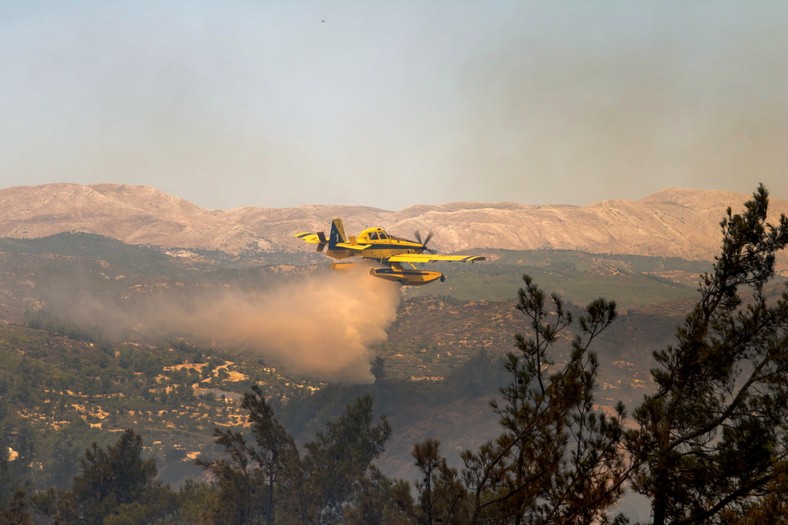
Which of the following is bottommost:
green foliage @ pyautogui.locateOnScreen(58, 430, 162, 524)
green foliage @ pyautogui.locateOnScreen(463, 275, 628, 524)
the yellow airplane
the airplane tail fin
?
green foliage @ pyautogui.locateOnScreen(58, 430, 162, 524)

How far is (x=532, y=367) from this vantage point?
39.9 m

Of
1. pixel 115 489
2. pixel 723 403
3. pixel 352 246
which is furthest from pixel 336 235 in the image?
pixel 723 403

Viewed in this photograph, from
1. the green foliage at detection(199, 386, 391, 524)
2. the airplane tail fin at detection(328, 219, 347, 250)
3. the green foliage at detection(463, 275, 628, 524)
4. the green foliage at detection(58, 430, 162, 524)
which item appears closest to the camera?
the green foliage at detection(463, 275, 628, 524)

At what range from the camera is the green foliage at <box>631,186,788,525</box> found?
38.6 metres

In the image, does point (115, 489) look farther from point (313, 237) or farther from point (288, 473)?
point (313, 237)

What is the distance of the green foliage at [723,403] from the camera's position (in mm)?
38625

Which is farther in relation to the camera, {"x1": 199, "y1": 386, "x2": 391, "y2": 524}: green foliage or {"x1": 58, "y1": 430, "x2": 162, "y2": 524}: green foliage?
{"x1": 58, "y1": 430, "x2": 162, "y2": 524}: green foliage

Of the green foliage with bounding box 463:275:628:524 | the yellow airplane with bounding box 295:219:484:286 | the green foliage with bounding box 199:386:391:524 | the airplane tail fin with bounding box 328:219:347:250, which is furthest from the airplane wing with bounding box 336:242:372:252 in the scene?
the green foliage with bounding box 463:275:628:524

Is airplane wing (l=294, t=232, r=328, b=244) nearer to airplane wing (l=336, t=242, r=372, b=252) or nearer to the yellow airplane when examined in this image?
the yellow airplane

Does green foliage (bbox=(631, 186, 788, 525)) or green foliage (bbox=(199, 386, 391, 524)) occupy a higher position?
green foliage (bbox=(631, 186, 788, 525))

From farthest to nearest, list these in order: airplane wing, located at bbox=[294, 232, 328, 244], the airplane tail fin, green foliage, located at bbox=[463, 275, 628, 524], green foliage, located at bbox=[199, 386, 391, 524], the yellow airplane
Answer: airplane wing, located at bbox=[294, 232, 328, 244] < the airplane tail fin < the yellow airplane < green foliage, located at bbox=[199, 386, 391, 524] < green foliage, located at bbox=[463, 275, 628, 524]

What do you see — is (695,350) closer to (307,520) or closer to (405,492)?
(405,492)

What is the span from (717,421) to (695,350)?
452cm

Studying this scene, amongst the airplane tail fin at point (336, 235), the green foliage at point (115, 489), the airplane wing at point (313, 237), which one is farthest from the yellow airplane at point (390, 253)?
the green foliage at point (115, 489)
